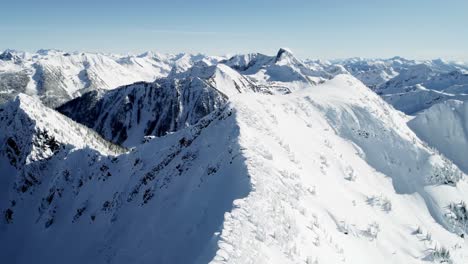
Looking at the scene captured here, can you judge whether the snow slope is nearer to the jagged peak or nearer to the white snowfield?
the white snowfield

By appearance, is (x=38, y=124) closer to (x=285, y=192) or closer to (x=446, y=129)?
(x=285, y=192)

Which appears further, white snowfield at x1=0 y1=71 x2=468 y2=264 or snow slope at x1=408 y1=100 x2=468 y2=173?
snow slope at x1=408 y1=100 x2=468 y2=173

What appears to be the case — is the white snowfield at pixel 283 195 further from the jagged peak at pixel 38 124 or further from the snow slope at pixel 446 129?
the jagged peak at pixel 38 124

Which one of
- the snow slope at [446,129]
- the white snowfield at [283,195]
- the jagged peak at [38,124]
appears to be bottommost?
the jagged peak at [38,124]

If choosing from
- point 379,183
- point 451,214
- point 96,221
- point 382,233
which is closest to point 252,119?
point 379,183

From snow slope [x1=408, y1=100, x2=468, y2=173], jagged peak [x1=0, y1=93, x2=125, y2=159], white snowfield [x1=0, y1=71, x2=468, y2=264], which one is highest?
white snowfield [x1=0, y1=71, x2=468, y2=264]

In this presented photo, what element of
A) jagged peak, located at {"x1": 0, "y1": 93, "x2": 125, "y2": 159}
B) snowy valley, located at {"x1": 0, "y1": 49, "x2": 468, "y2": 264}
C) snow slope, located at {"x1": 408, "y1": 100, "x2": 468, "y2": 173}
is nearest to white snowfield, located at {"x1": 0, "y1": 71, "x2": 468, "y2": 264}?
snowy valley, located at {"x1": 0, "y1": 49, "x2": 468, "y2": 264}

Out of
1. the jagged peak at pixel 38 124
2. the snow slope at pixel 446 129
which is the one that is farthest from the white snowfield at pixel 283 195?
the jagged peak at pixel 38 124

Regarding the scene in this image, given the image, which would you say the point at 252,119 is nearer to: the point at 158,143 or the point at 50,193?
the point at 158,143

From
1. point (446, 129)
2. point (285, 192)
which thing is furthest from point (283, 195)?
point (446, 129)
